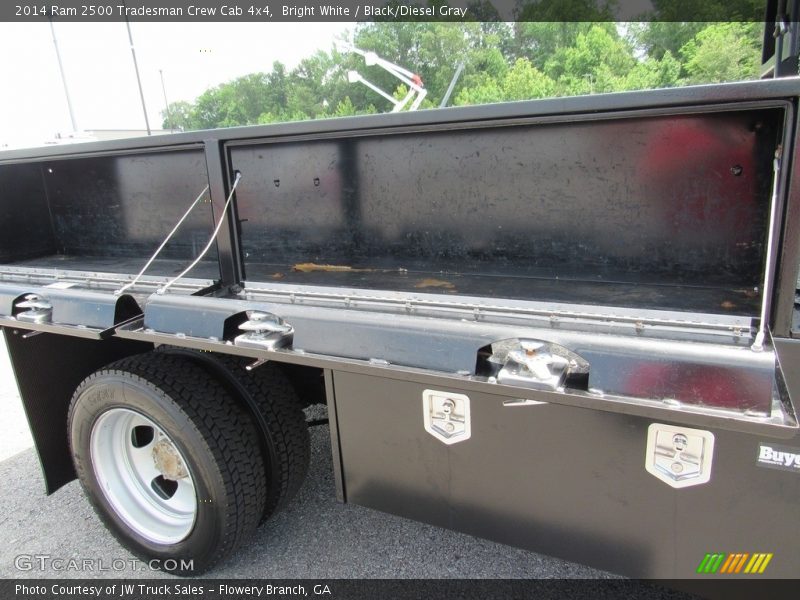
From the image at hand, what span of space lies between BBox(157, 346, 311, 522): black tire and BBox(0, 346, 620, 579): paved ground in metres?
0.29

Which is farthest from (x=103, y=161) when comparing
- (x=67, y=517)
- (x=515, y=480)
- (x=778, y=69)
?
(x=778, y=69)

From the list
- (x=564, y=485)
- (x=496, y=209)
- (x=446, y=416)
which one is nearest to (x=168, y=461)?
(x=446, y=416)

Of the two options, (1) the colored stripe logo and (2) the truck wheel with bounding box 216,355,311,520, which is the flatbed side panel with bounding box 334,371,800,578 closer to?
(1) the colored stripe logo

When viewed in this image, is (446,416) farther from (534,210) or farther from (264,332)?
(534,210)

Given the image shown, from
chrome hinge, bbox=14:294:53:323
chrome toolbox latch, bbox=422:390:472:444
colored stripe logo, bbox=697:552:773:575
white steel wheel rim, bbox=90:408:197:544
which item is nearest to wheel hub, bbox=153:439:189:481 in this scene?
white steel wheel rim, bbox=90:408:197:544

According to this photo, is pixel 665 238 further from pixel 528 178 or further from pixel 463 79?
pixel 463 79

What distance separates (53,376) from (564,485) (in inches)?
94.4

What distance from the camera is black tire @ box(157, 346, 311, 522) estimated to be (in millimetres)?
2125

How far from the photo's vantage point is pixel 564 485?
1538 mm

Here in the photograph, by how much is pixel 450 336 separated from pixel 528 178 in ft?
2.83

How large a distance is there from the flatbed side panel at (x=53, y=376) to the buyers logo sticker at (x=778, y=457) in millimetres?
2473

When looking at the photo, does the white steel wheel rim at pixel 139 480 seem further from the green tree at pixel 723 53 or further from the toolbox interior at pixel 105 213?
the green tree at pixel 723 53

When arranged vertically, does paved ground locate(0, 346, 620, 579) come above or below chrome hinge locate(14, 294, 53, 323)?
below

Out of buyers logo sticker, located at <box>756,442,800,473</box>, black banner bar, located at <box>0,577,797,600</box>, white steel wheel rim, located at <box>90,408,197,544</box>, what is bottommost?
black banner bar, located at <box>0,577,797,600</box>
